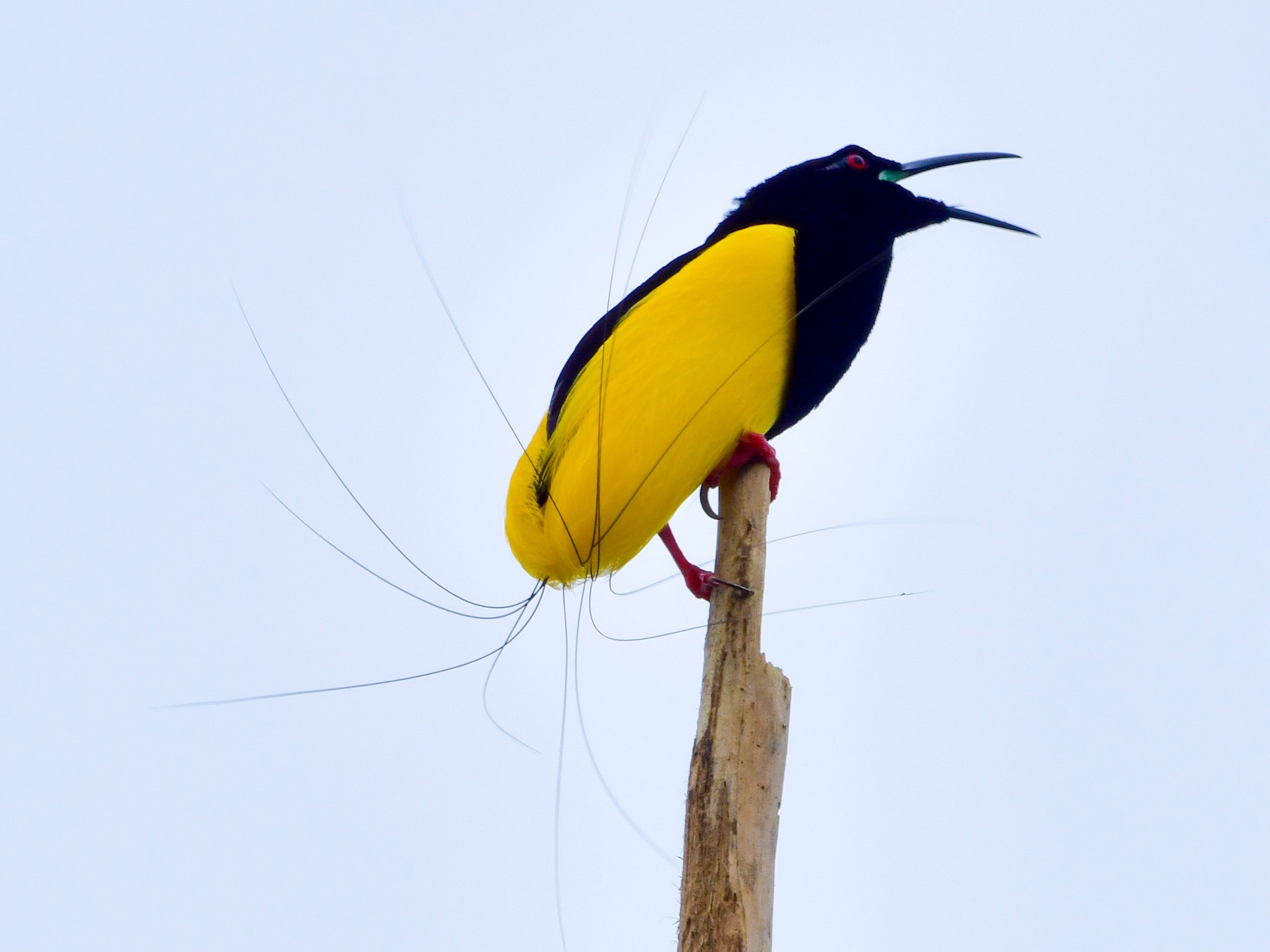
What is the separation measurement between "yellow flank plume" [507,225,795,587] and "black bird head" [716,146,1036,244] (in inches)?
13.9

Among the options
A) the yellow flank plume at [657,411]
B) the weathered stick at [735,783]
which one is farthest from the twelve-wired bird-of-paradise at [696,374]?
the weathered stick at [735,783]

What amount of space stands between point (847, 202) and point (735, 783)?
7.65 feet

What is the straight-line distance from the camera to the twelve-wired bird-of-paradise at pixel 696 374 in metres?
3.62

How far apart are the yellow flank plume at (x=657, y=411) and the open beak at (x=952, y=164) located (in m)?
0.88

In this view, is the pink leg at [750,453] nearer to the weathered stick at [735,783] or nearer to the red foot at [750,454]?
the red foot at [750,454]

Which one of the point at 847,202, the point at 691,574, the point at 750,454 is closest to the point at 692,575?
the point at 691,574

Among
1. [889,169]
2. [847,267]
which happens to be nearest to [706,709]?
[847,267]

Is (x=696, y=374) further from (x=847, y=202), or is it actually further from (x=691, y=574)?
(x=847, y=202)

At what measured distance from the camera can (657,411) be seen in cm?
366

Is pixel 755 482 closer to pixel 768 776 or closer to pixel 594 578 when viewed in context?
pixel 594 578

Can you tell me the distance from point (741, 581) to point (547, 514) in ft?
2.19

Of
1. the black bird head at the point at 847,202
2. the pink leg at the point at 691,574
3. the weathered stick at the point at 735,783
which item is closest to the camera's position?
the weathered stick at the point at 735,783

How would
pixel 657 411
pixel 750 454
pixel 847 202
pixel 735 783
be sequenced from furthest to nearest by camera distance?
pixel 847 202
pixel 750 454
pixel 657 411
pixel 735 783

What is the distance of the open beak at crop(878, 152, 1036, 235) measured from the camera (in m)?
4.60
